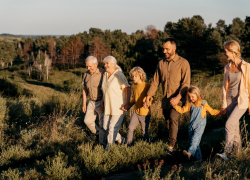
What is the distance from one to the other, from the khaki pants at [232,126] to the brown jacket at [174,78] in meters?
0.85

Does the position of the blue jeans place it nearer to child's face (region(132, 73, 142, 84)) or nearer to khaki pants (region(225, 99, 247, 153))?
khaki pants (region(225, 99, 247, 153))

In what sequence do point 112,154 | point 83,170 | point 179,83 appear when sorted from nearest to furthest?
point 83,170
point 112,154
point 179,83

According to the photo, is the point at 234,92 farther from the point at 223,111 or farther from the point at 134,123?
the point at 134,123

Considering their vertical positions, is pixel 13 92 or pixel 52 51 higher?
pixel 52 51

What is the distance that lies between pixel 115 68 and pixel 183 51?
29221 mm

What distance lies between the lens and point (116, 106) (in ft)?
16.8

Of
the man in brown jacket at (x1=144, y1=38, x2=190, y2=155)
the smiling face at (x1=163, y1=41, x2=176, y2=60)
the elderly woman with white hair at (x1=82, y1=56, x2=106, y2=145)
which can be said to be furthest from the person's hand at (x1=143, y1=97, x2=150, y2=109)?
the elderly woman with white hair at (x1=82, y1=56, x2=106, y2=145)

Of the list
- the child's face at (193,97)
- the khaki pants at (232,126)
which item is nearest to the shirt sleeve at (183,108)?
the child's face at (193,97)

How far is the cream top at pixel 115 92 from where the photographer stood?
505 centimetres

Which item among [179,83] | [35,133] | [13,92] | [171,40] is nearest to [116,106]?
[179,83]

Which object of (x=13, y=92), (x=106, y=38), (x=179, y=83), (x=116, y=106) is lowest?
(x=13, y=92)

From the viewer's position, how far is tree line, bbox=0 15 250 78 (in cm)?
3288

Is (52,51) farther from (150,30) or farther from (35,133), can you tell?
(35,133)

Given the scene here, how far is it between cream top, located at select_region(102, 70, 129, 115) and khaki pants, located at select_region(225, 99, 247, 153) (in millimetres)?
1929
